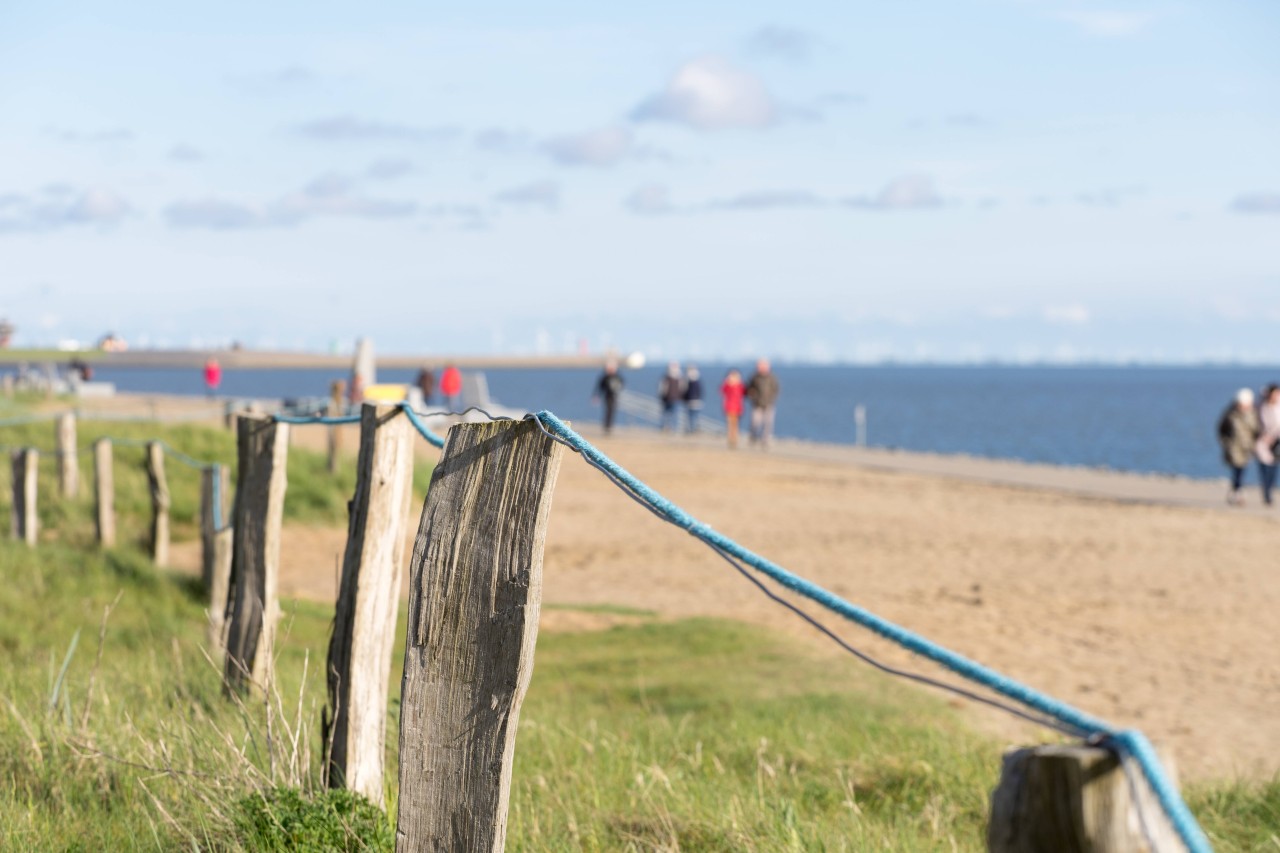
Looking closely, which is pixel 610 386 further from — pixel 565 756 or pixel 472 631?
pixel 472 631

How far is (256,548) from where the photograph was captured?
5125 mm

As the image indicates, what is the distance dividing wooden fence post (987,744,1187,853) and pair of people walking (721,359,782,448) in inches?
998

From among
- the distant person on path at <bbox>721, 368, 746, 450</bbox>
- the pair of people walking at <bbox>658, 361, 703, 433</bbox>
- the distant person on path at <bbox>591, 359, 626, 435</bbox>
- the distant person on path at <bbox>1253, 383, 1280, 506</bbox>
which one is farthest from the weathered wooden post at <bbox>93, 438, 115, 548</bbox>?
the pair of people walking at <bbox>658, 361, 703, 433</bbox>

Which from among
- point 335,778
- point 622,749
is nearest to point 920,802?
point 622,749

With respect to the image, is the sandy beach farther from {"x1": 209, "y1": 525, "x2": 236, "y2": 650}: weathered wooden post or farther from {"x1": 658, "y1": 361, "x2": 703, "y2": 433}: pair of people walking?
{"x1": 658, "y1": 361, "x2": 703, "y2": 433}: pair of people walking

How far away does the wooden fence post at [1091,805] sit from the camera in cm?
155

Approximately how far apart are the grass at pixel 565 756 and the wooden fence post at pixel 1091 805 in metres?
1.88

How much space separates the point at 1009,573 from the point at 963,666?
12276mm

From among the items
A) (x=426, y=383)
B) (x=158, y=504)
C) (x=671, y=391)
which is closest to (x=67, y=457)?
(x=158, y=504)

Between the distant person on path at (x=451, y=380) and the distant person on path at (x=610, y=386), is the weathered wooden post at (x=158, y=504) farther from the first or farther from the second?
the distant person on path at (x=451, y=380)

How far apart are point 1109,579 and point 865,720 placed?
7.48 meters

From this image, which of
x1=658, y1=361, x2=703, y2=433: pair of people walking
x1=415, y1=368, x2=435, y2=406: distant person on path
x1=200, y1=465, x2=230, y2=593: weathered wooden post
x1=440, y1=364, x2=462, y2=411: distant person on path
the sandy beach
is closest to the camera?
the sandy beach

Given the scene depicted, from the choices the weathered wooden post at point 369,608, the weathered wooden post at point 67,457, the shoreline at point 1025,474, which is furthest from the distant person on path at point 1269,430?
the weathered wooden post at point 369,608

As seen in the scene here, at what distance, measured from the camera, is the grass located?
140 inches
